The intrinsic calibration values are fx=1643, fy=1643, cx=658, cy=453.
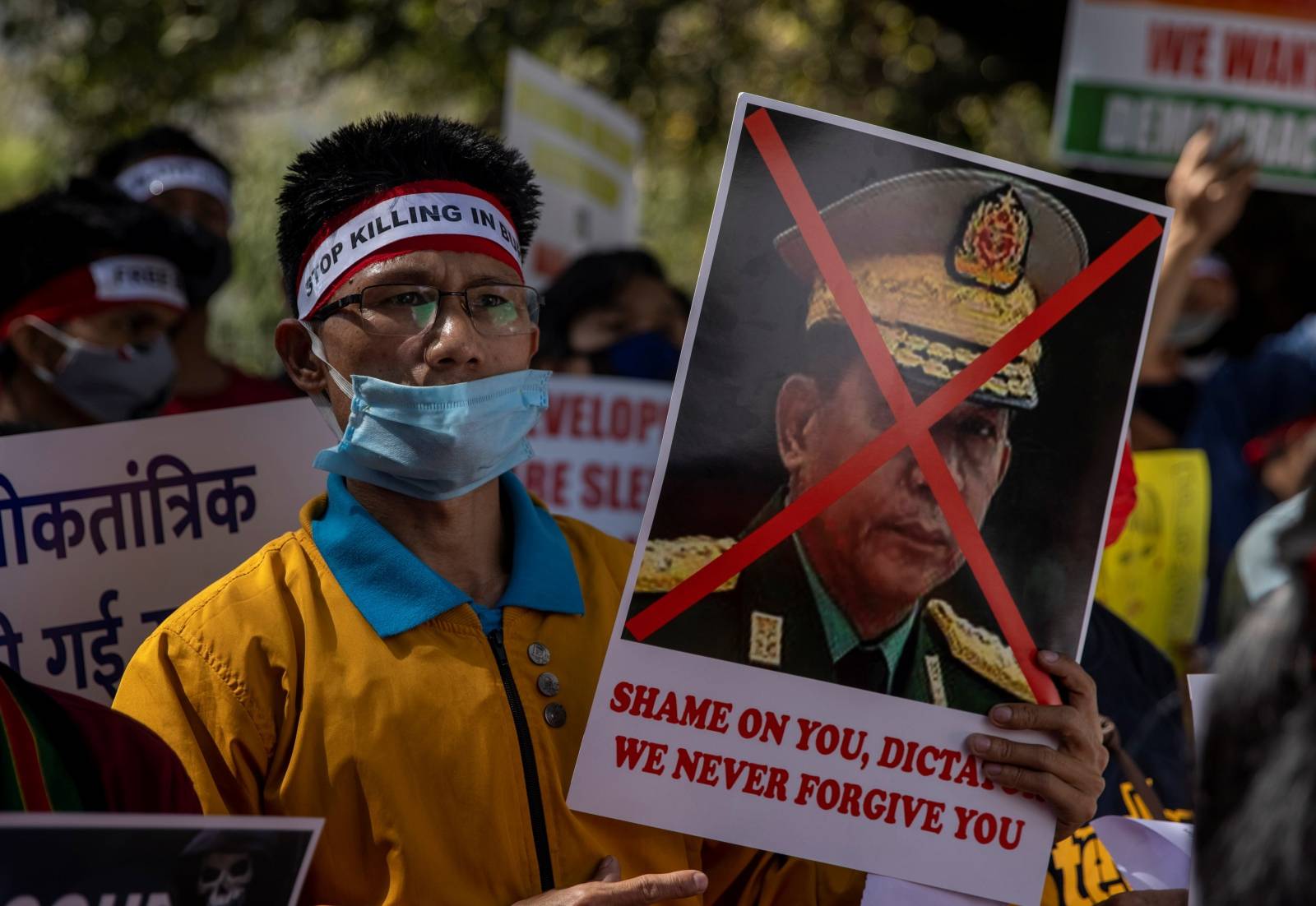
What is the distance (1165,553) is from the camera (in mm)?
4605

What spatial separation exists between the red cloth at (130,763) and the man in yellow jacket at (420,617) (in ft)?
0.19

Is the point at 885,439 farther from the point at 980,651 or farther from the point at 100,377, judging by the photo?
the point at 100,377

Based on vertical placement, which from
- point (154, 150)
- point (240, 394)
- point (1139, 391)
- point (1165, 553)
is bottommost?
point (1165, 553)

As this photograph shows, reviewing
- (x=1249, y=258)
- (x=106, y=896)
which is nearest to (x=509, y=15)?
(x=1249, y=258)

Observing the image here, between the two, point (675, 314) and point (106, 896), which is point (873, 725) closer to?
point (106, 896)

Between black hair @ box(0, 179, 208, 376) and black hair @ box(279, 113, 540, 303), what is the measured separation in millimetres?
1807

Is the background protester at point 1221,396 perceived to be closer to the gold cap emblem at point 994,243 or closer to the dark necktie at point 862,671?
the gold cap emblem at point 994,243

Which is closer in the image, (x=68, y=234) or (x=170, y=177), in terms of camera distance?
(x=68, y=234)

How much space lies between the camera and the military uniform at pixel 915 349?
7.50ft

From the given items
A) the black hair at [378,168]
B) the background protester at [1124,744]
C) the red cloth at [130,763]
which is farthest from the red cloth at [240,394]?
the red cloth at [130,763]

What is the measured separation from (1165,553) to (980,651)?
97.8 inches

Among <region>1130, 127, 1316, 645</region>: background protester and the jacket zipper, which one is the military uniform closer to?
the jacket zipper

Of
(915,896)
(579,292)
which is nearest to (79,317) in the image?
(579,292)

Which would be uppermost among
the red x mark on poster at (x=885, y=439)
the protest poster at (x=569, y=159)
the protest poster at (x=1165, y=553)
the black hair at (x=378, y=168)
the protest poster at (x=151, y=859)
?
the protest poster at (x=569, y=159)
